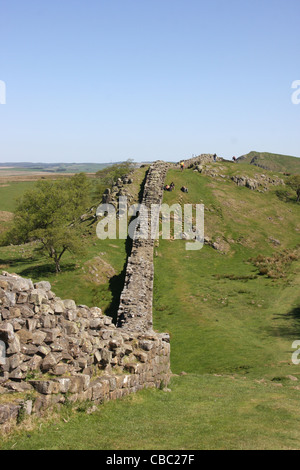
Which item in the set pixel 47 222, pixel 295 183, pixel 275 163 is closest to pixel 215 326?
pixel 47 222

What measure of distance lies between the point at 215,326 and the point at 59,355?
2153cm

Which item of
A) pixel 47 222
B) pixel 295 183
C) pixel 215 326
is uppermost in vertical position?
pixel 295 183

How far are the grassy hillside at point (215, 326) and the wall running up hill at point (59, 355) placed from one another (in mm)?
763

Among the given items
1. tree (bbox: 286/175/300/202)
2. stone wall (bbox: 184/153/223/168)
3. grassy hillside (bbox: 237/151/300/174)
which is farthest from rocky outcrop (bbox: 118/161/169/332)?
grassy hillside (bbox: 237/151/300/174)

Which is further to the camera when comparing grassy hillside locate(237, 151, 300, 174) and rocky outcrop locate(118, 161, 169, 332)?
grassy hillside locate(237, 151, 300, 174)

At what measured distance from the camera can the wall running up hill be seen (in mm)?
12766

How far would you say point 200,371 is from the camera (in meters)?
26.1

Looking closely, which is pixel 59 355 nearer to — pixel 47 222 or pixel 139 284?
pixel 139 284

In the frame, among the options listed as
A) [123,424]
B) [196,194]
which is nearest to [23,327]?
[123,424]

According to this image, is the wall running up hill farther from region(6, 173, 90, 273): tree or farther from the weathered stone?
region(6, 173, 90, 273): tree

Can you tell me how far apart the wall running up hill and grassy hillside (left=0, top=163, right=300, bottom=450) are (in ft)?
2.50

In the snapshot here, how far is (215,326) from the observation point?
33844 mm

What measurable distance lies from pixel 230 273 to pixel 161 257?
8482mm
